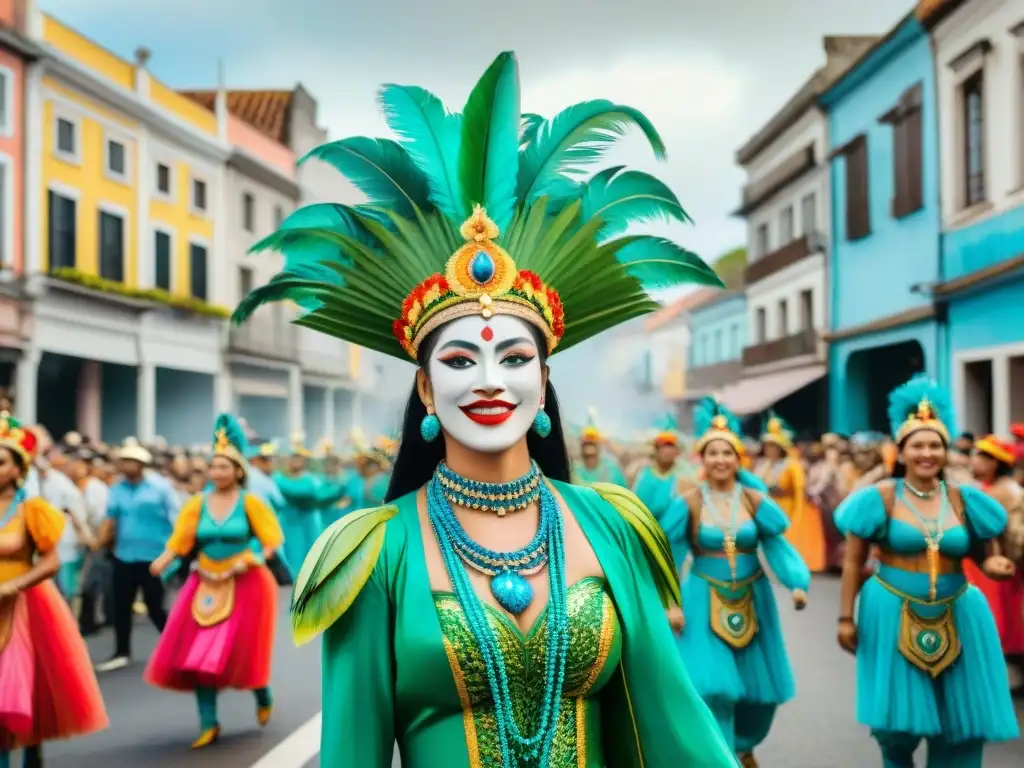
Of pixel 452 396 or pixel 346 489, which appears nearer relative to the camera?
pixel 452 396

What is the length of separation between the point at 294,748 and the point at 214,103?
103 feet

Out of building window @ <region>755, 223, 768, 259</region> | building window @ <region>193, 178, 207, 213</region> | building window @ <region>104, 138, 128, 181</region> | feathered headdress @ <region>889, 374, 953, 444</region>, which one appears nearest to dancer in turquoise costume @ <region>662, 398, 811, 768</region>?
feathered headdress @ <region>889, 374, 953, 444</region>

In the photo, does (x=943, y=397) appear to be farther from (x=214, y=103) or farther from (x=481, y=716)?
(x=214, y=103)

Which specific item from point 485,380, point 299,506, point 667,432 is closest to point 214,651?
point 485,380

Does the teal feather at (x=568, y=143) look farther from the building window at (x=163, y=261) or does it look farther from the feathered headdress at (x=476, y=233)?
the building window at (x=163, y=261)

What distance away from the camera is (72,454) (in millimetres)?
14523

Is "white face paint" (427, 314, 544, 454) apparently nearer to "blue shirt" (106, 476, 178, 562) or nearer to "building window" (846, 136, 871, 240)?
"blue shirt" (106, 476, 178, 562)

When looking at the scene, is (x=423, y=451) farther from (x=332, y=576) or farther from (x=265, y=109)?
(x=265, y=109)

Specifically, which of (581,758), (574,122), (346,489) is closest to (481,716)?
(581,758)

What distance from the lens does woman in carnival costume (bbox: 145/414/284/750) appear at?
821cm

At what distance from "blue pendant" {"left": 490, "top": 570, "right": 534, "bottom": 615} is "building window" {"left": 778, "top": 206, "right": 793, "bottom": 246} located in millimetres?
31264

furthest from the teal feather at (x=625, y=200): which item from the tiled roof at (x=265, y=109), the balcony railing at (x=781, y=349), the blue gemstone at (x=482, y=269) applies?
the tiled roof at (x=265, y=109)

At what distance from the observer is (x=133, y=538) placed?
1151 centimetres

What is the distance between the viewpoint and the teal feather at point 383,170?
369 cm
